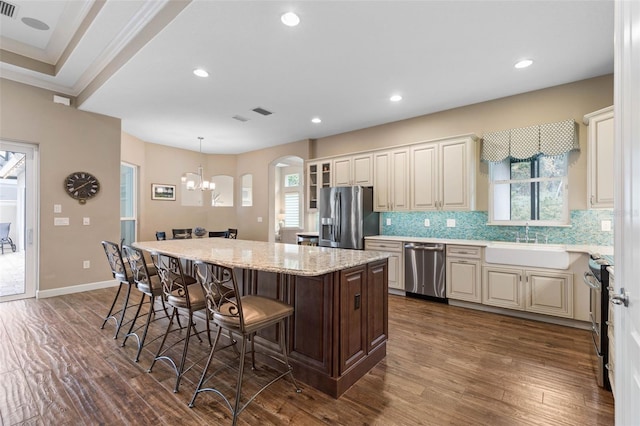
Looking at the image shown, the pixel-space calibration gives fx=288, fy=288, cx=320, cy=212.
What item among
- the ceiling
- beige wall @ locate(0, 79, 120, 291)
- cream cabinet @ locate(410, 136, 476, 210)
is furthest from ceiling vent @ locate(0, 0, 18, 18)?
cream cabinet @ locate(410, 136, 476, 210)

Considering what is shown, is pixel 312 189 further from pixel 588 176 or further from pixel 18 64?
pixel 18 64

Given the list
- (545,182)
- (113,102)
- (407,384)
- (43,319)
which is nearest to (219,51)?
(113,102)

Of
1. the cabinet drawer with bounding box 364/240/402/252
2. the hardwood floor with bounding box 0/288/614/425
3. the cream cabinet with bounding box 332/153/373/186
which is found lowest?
the hardwood floor with bounding box 0/288/614/425

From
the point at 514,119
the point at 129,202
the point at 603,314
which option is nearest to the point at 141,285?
the point at 603,314

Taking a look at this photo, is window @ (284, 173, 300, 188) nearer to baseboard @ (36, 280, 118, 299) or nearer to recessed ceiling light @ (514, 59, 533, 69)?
baseboard @ (36, 280, 118, 299)

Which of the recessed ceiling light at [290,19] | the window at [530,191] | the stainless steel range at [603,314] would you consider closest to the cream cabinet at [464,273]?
the window at [530,191]

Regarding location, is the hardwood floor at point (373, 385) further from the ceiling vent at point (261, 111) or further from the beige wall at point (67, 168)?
the ceiling vent at point (261, 111)

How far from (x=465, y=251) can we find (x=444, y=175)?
118 cm

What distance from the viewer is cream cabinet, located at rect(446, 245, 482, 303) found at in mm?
3785

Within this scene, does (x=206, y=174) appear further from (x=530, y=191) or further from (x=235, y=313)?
(x=530, y=191)

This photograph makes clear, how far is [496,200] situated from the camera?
4.16 meters

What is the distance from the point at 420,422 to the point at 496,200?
3402mm

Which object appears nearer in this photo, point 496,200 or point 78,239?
point 496,200

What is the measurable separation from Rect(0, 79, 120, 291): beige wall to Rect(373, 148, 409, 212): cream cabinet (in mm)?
4615
